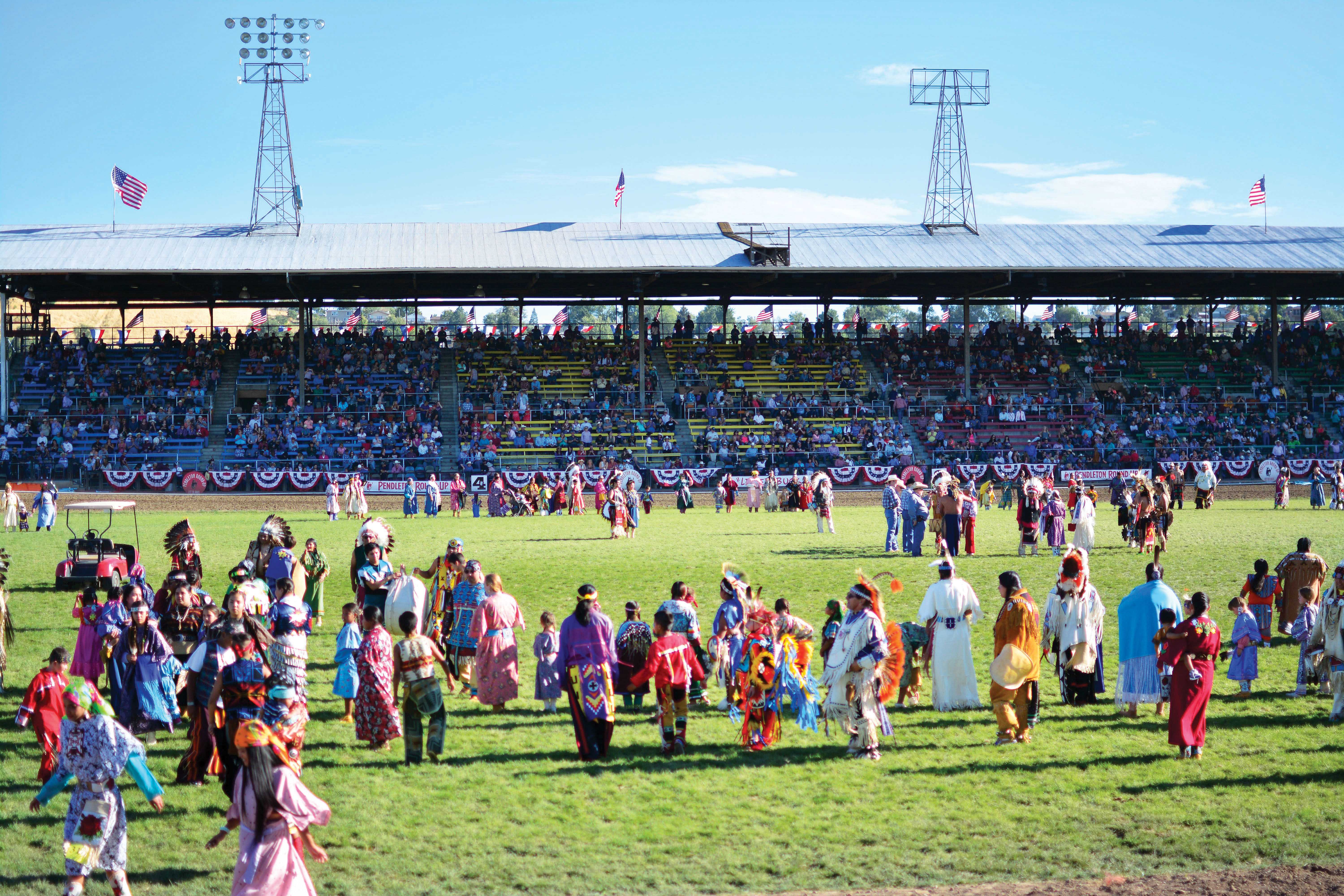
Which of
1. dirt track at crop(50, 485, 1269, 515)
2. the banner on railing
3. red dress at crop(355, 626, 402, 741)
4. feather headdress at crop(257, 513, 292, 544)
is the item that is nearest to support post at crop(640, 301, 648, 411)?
dirt track at crop(50, 485, 1269, 515)

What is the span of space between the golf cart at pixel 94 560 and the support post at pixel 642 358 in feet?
89.6

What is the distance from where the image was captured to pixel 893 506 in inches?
947

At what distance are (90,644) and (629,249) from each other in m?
38.9

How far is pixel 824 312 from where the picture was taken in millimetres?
54438

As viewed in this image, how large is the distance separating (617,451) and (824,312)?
1564cm

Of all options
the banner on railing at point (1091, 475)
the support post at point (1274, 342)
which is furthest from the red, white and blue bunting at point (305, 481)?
the support post at point (1274, 342)

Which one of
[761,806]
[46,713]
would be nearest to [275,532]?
[46,713]

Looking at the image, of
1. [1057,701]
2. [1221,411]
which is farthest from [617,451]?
[1057,701]

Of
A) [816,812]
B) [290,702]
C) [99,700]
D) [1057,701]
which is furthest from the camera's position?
[1057,701]

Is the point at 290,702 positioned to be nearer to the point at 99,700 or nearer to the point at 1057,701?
the point at 99,700

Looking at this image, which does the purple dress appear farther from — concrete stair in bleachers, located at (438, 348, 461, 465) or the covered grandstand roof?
the covered grandstand roof

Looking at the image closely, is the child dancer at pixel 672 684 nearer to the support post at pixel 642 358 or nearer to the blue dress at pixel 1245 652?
the blue dress at pixel 1245 652

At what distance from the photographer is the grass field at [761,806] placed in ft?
24.8

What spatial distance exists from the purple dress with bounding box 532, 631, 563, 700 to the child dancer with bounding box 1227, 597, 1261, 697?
6.96m
